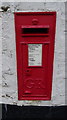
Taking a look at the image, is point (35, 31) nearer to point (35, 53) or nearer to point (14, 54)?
point (35, 53)

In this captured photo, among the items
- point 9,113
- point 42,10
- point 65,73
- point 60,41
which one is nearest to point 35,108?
point 9,113

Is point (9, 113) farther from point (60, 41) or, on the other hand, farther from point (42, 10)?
point (42, 10)

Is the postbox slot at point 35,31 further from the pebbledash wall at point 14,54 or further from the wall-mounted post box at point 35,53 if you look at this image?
the pebbledash wall at point 14,54

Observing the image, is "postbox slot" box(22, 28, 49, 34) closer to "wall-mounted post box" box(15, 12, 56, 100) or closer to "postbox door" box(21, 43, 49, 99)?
"wall-mounted post box" box(15, 12, 56, 100)

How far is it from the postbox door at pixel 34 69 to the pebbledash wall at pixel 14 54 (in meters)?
0.15

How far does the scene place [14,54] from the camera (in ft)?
8.61

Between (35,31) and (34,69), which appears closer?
(35,31)

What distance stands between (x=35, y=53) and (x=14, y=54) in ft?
0.89

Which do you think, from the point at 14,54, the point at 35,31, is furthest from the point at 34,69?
the point at 35,31

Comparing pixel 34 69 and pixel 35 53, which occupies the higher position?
pixel 35 53

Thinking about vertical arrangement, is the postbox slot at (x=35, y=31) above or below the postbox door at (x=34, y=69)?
above

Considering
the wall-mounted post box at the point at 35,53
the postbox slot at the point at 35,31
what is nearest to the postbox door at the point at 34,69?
the wall-mounted post box at the point at 35,53

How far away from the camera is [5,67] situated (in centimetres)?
269

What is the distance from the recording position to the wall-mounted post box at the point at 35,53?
2406 millimetres
